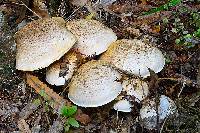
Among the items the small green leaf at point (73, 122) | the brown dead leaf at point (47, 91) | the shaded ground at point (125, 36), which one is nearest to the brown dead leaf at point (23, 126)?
the shaded ground at point (125, 36)

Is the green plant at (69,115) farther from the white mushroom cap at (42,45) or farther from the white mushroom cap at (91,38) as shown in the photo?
the white mushroom cap at (91,38)

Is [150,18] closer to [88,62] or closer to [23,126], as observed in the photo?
[88,62]

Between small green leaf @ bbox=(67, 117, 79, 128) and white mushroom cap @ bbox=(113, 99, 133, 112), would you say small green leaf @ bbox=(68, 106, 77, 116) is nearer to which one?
small green leaf @ bbox=(67, 117, 79, 128)

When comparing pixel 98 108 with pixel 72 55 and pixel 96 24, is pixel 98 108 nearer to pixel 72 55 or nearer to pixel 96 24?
pixel 72 55

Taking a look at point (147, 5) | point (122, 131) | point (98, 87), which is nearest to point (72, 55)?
point (98, 87)

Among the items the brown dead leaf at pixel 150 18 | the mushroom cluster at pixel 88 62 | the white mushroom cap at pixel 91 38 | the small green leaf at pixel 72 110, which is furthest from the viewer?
the brown dead leaf at pixel 150 18

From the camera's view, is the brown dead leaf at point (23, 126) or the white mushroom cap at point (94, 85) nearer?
the white mushroom cap at point (94, 85)

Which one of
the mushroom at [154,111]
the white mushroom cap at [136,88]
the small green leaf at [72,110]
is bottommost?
the mushroom at [154,111]
